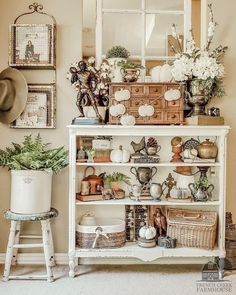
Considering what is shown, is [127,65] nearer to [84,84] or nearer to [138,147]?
[84,84]

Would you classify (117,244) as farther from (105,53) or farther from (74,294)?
(105,53)

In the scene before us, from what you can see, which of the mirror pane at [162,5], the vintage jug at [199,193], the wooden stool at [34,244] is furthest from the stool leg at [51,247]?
the mirror pane at [162,5]

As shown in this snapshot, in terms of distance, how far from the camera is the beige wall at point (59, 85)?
10.7 ft

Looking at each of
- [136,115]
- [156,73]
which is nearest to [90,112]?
[136,115]

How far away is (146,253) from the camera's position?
300 cm

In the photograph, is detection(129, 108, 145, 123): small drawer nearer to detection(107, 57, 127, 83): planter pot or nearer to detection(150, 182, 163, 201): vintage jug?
detection(107, 57, 127, 83): planter pot

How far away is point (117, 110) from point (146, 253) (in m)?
1.14

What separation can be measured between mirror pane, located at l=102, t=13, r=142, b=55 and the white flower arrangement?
355mm

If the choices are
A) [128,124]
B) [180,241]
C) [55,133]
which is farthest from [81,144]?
[180,241]

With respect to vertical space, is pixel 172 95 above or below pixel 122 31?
below

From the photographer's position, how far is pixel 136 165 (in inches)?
120

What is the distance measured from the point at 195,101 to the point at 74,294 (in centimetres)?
173

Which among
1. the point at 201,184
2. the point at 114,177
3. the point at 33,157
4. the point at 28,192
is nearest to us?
the point at 28,192

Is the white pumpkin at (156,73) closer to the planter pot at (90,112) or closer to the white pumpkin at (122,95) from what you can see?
the white pumpkin at (122,95)
